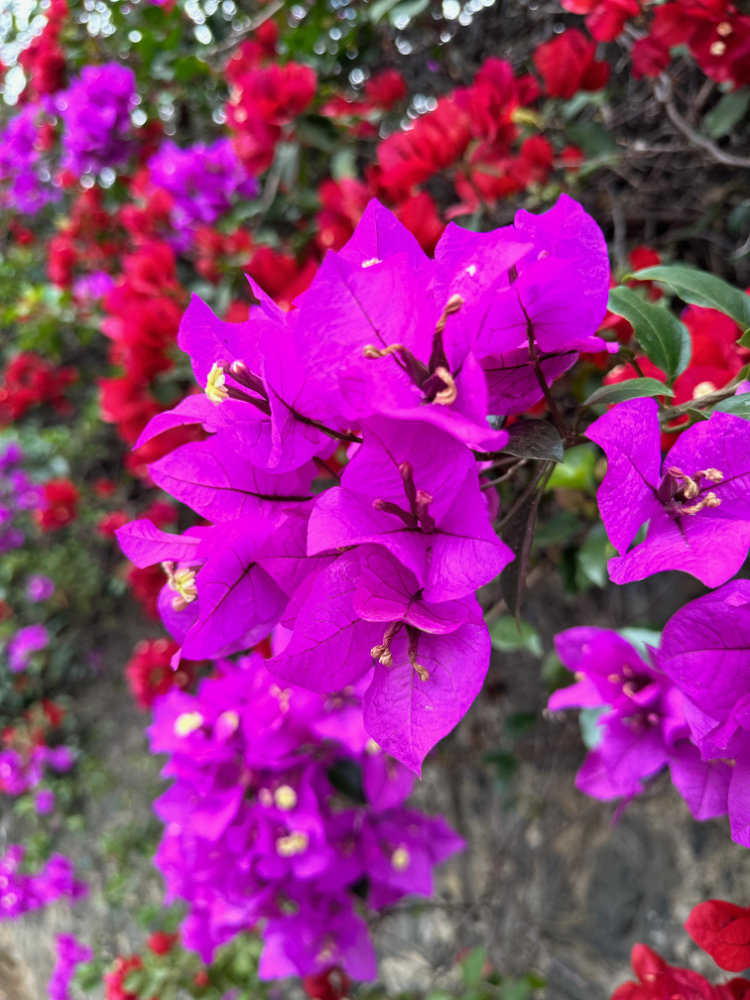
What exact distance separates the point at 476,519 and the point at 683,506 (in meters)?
0.11

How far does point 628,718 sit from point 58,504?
1694mm

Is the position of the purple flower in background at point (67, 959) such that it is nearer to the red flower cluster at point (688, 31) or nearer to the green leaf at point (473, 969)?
the green leaf at point (473, 969)

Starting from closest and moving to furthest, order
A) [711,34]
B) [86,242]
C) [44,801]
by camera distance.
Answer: [711,34] → [86,242] → [44,801]

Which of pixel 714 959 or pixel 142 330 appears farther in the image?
pixel 142 330

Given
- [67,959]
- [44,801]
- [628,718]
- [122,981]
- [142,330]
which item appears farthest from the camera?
[44,801]

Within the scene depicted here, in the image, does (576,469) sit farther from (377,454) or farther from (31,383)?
(31,383)

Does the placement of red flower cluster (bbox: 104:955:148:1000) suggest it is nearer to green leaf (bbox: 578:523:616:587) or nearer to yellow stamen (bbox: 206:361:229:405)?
green leaf (bbox: 578:523:616:587)

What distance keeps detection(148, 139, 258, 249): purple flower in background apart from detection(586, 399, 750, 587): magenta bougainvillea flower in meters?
1.16

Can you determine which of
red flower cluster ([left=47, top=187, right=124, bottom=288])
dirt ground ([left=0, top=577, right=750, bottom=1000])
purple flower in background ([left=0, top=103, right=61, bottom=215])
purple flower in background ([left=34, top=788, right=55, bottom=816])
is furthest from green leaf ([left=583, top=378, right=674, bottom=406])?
purple flower in background ([left=34, top=788, right=55, bottom=816])

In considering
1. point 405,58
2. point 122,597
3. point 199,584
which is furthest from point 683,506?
point 122,597

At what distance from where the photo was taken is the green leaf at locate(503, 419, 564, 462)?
1.11ft

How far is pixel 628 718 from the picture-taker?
557 millimetres

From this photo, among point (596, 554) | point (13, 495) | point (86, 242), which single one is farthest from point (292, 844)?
point (13, 495)

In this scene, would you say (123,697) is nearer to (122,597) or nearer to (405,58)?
(122,597)
